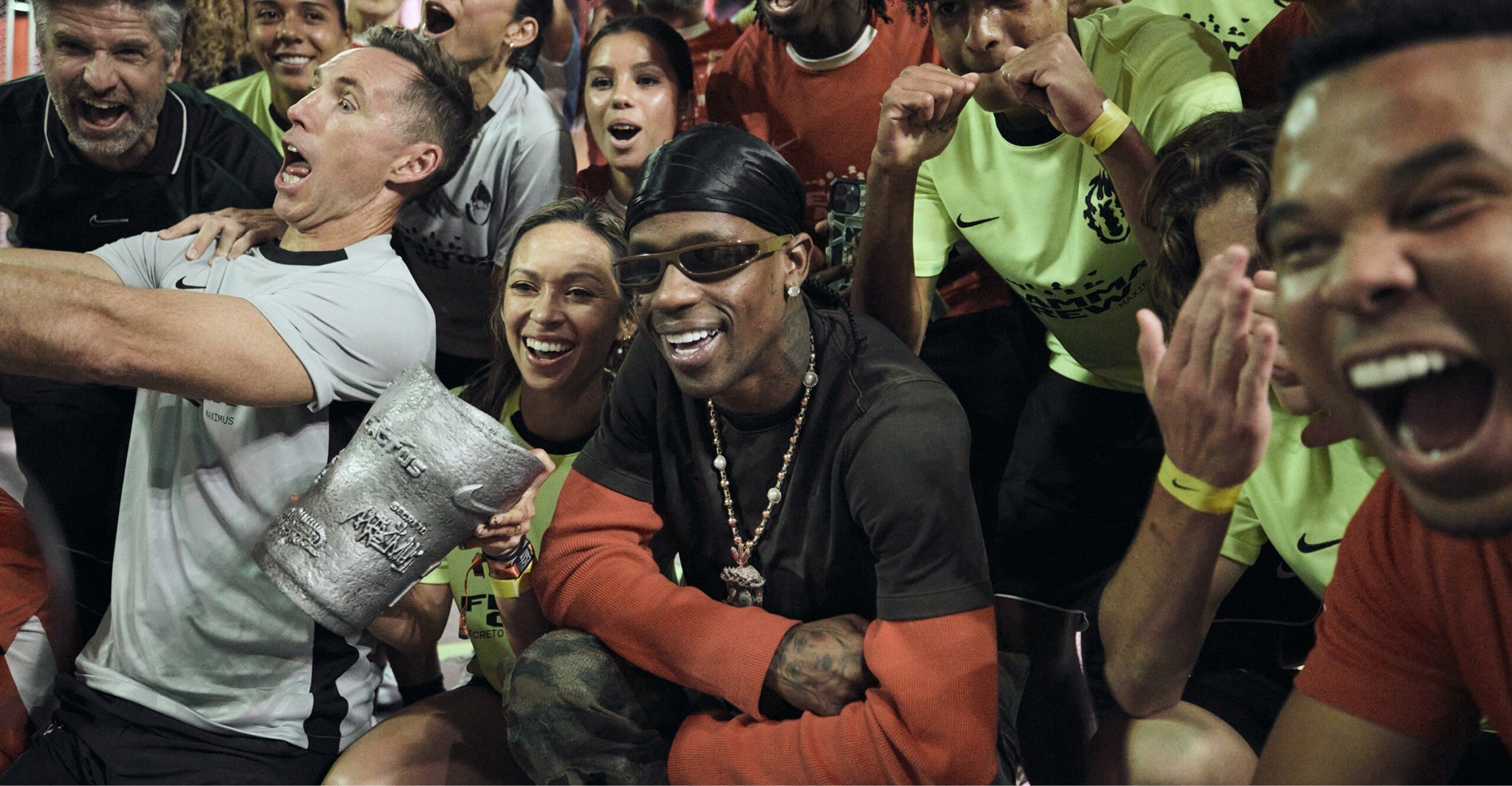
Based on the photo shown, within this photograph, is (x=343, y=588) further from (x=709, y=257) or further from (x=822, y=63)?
(x=822, y=63)

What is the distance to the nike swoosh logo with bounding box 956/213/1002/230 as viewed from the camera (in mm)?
2371

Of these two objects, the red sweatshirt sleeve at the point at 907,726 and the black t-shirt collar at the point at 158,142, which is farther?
the black t-shirt collar at the point at 158,142

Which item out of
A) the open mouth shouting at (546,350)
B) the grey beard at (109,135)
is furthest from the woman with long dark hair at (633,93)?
the grey beard at (109,135)

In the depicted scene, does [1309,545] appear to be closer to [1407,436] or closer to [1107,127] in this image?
[1107,127]

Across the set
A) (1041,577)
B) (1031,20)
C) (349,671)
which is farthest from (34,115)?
(1041,577)

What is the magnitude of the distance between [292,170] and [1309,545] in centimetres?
197

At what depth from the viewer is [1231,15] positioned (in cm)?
253

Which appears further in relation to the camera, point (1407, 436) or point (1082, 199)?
point (1082, 199)

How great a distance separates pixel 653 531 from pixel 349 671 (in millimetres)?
707

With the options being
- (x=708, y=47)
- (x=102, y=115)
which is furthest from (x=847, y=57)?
(x=102, y=115)

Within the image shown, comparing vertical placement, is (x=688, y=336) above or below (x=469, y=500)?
above

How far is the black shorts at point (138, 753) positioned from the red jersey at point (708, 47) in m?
1.94

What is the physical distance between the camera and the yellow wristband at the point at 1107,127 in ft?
6.33

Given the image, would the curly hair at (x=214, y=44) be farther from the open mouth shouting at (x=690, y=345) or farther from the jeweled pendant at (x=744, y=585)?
the jeweled pendant at (x=744, y=585)
